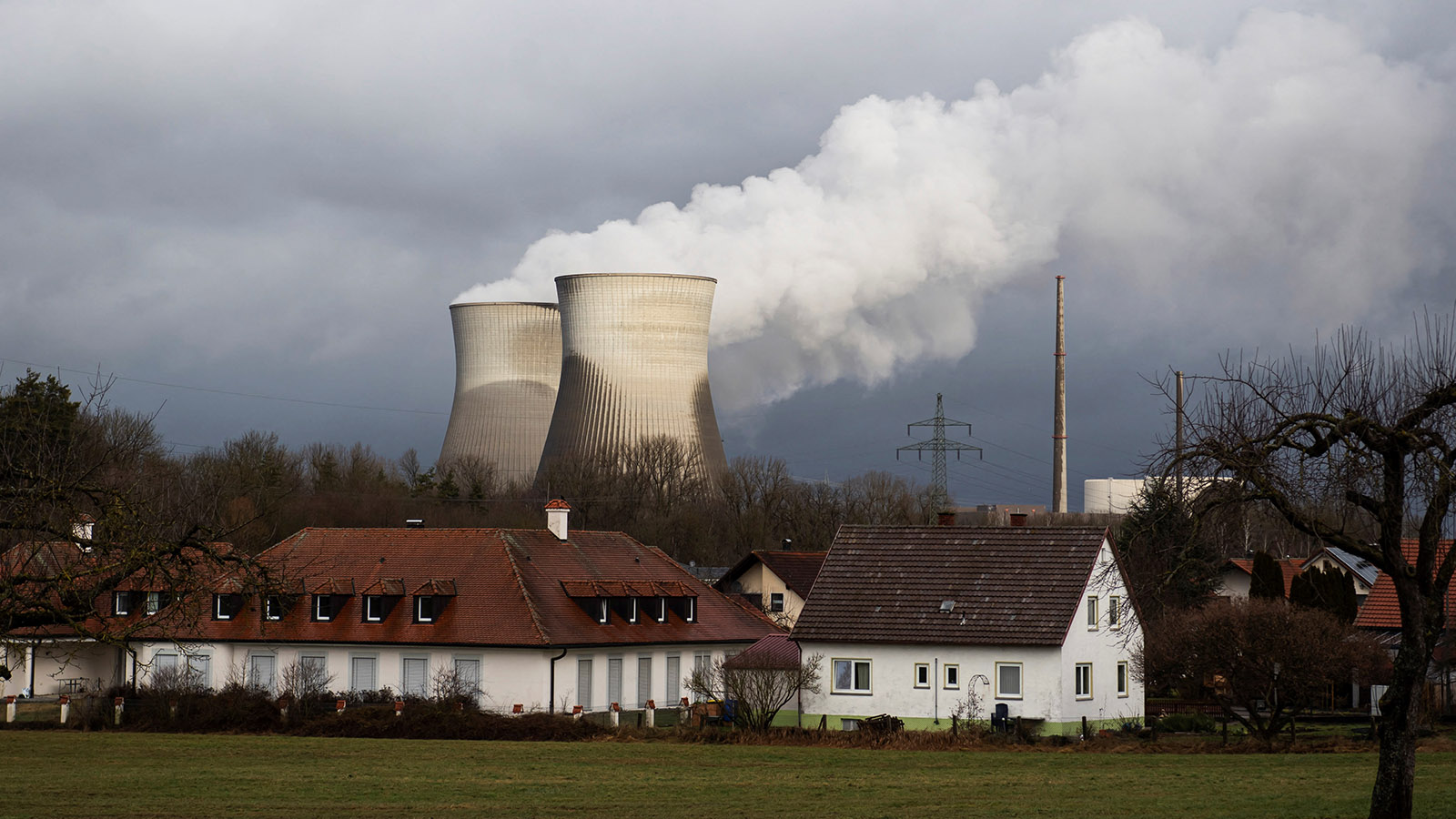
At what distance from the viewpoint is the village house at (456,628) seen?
32781 mm

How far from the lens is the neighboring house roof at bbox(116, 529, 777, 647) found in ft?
110

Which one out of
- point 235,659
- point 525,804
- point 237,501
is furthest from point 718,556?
point 525,804

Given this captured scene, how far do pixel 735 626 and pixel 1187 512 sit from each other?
2429 centimetres

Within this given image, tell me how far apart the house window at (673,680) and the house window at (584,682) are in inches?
106

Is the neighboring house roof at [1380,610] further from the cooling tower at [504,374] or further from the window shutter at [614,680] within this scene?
the cooling tower at [504,374]

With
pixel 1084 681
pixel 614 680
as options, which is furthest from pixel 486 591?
pixel 1084 681

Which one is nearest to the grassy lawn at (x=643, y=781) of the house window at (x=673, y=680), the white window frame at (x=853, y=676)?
the white window frame at (x=853, y=676)

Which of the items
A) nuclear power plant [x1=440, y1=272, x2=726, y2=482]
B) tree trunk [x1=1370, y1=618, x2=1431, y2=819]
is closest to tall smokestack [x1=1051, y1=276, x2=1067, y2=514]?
nuclear power plant [x1=440, y1=272, x2=726, y2=482]

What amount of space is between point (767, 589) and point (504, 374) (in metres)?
28.3

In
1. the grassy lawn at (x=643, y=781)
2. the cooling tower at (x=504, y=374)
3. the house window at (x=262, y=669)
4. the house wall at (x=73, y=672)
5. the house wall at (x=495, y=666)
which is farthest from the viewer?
the cooling tower at (x=504, y=374)

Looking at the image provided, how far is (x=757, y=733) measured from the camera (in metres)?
28.3

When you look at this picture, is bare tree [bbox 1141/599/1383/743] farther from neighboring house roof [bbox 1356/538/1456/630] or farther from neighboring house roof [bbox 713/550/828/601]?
neighboring house roof [bbox 713/550/828/601]

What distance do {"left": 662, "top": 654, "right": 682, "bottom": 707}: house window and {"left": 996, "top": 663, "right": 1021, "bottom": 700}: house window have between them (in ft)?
28.7

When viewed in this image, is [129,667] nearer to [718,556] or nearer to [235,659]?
[235,659]
